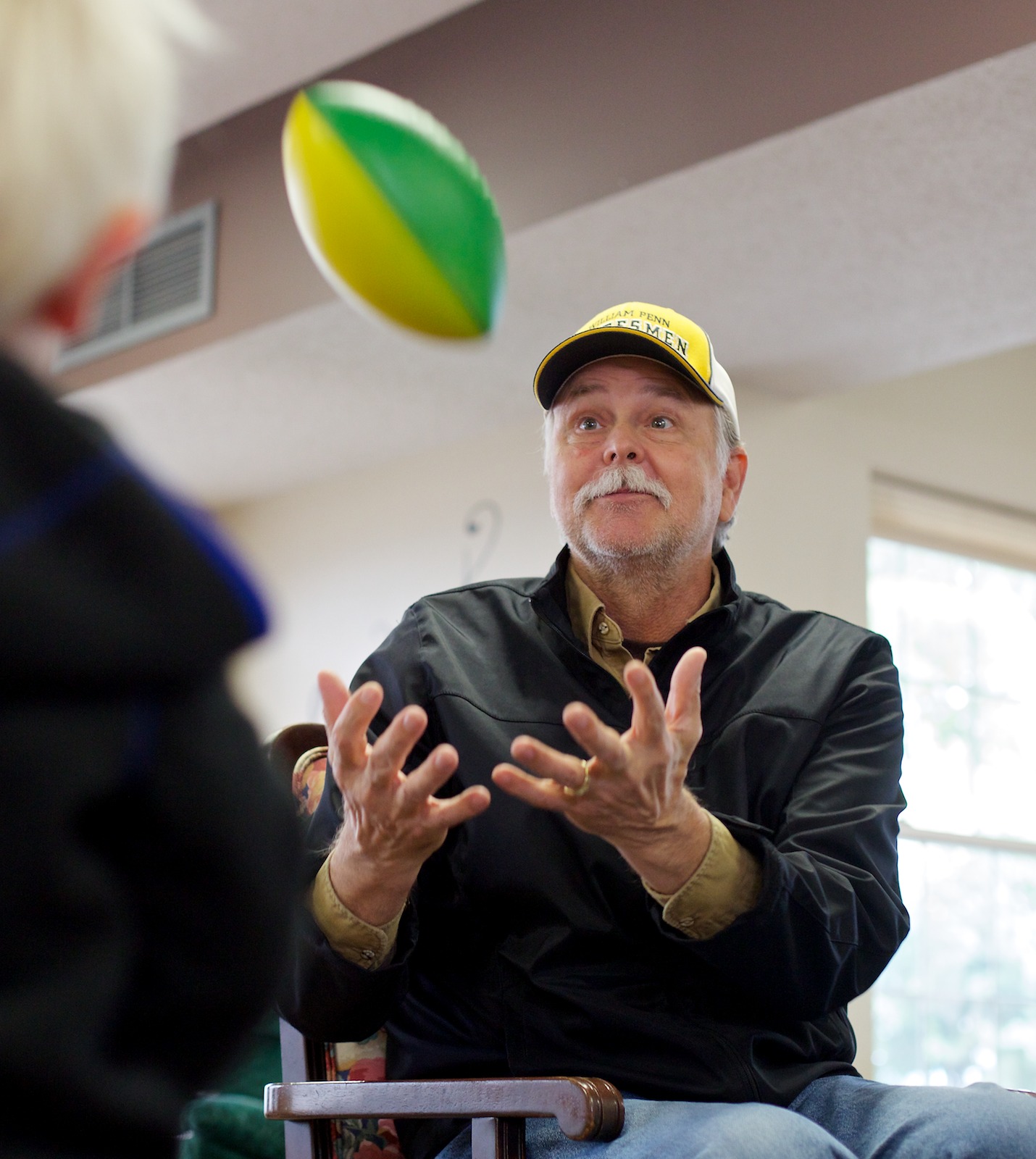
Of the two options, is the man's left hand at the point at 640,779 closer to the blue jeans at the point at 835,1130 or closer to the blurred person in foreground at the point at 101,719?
the blue jeans at the point at 835,1130

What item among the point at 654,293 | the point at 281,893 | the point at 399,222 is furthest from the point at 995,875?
the point at 281,893

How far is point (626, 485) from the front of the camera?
5.55 ft

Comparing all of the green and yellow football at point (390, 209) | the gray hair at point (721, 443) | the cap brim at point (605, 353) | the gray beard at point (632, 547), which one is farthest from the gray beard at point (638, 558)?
the green and yellow football at point (390, 209)

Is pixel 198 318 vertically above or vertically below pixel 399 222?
above

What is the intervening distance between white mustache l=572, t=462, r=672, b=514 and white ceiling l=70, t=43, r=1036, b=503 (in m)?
1.02

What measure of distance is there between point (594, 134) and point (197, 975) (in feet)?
7.78

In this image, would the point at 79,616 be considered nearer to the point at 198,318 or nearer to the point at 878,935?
the point at 878,935

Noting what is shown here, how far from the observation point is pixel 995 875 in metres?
4.10

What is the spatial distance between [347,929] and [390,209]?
736 millimetres

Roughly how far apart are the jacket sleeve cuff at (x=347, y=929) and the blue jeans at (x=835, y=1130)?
0.21 m

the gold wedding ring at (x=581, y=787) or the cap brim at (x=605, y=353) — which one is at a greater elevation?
the cap brim at (x=605, y=353)

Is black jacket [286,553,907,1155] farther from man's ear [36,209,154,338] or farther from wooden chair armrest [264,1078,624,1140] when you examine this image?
man's ear [36,209,154,338]

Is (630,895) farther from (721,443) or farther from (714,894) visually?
(721,443)

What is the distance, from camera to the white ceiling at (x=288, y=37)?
2.89 metres
